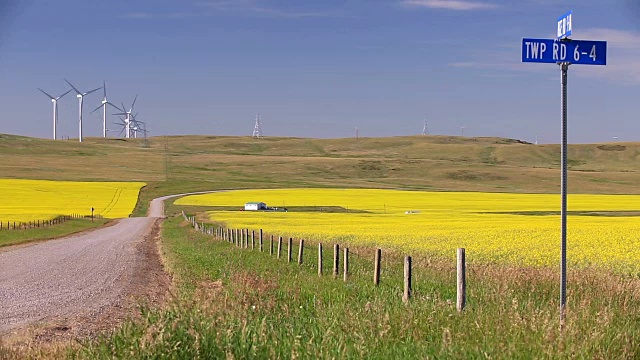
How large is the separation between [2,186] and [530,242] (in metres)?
82.7

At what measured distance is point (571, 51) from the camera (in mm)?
8500

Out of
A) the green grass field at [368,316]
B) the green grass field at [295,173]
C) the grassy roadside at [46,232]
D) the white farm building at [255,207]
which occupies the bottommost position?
the grassy roadside at [46,232]

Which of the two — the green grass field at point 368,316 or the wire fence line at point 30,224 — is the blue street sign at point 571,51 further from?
the wire fence line at point 30,224

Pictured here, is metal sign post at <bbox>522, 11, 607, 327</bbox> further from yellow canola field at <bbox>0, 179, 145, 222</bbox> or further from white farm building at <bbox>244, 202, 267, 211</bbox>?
white farm building at <bbox>244, 202, 267, 211</bbox>

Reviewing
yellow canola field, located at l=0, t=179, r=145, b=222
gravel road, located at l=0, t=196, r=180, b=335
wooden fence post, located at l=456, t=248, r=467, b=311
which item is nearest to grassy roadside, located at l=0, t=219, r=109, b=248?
yellow canola field, located at l=0, t=179, r=145, b=222

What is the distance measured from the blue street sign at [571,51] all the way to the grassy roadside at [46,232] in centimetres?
3352

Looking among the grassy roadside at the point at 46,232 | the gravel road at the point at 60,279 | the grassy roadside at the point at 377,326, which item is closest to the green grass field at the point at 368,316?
the grassy roadside at the point at 377,326

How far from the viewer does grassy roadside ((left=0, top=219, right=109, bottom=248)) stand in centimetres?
4154

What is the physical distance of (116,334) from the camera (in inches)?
298

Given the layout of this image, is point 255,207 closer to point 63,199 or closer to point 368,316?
point 63,199

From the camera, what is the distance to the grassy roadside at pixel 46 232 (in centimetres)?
4154

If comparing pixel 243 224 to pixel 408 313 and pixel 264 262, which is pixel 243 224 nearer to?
pixel 264 262

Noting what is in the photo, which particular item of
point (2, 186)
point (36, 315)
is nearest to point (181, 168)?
point (2, 186)

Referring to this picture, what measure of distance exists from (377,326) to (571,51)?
338 centimetres
